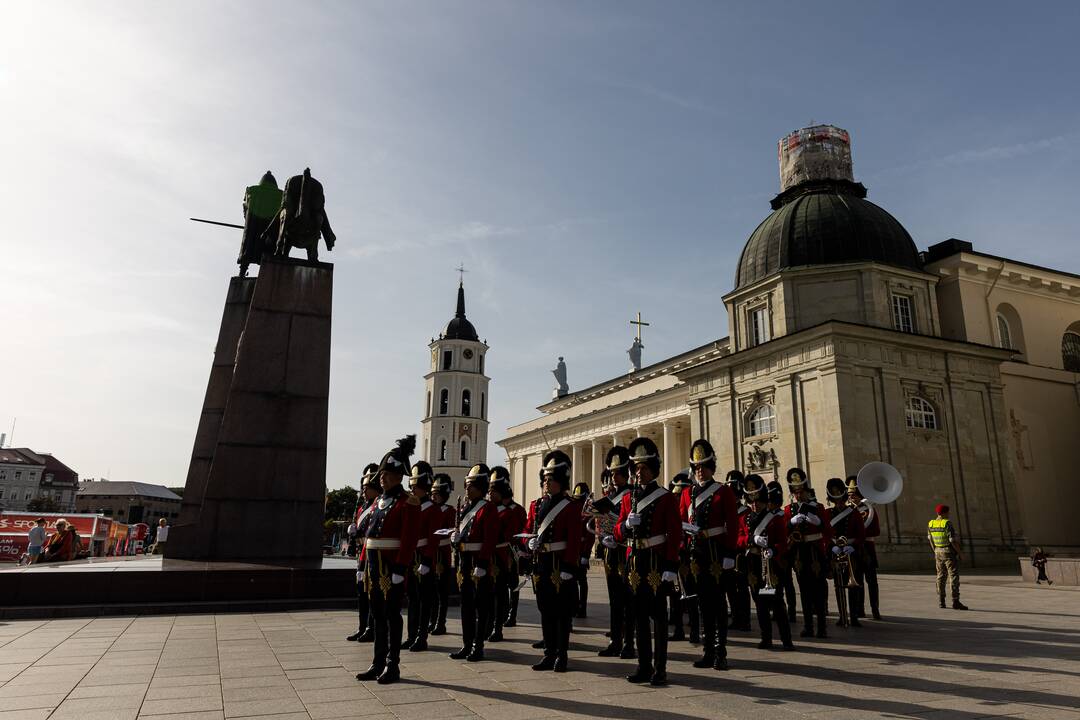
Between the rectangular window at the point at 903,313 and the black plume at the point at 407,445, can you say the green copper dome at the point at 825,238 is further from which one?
the black plume at the point at 407,445

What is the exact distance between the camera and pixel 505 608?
1088cm

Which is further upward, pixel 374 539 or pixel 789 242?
pixel 789 242

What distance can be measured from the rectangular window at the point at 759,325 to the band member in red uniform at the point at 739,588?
27.7 m

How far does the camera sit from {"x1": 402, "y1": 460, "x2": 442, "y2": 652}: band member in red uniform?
938 centimetres

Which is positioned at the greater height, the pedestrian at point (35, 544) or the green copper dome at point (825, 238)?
the green copper dome at point (825, 238)

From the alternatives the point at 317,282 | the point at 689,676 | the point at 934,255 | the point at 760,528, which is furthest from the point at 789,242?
the point at 689,676

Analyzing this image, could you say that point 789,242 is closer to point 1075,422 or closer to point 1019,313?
point 1019,313

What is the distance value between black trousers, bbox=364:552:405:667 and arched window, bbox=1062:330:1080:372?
45.3 m

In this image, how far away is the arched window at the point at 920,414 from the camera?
3328 centimetres

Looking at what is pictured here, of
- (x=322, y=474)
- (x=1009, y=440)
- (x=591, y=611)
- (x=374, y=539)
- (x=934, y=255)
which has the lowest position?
(x=591, y=611)

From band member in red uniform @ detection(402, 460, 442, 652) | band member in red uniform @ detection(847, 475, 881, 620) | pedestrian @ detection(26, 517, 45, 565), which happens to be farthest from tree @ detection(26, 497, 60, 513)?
band member in red uniform @ detection(847, 475, 881, 620)

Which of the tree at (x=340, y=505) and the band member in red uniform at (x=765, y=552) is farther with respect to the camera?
the tree at (x=340, y=505)

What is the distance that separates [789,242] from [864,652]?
32.2 m

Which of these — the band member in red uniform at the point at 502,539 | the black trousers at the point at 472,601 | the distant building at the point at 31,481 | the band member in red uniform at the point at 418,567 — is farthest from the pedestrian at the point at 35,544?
the distant building at the point at 31,481
